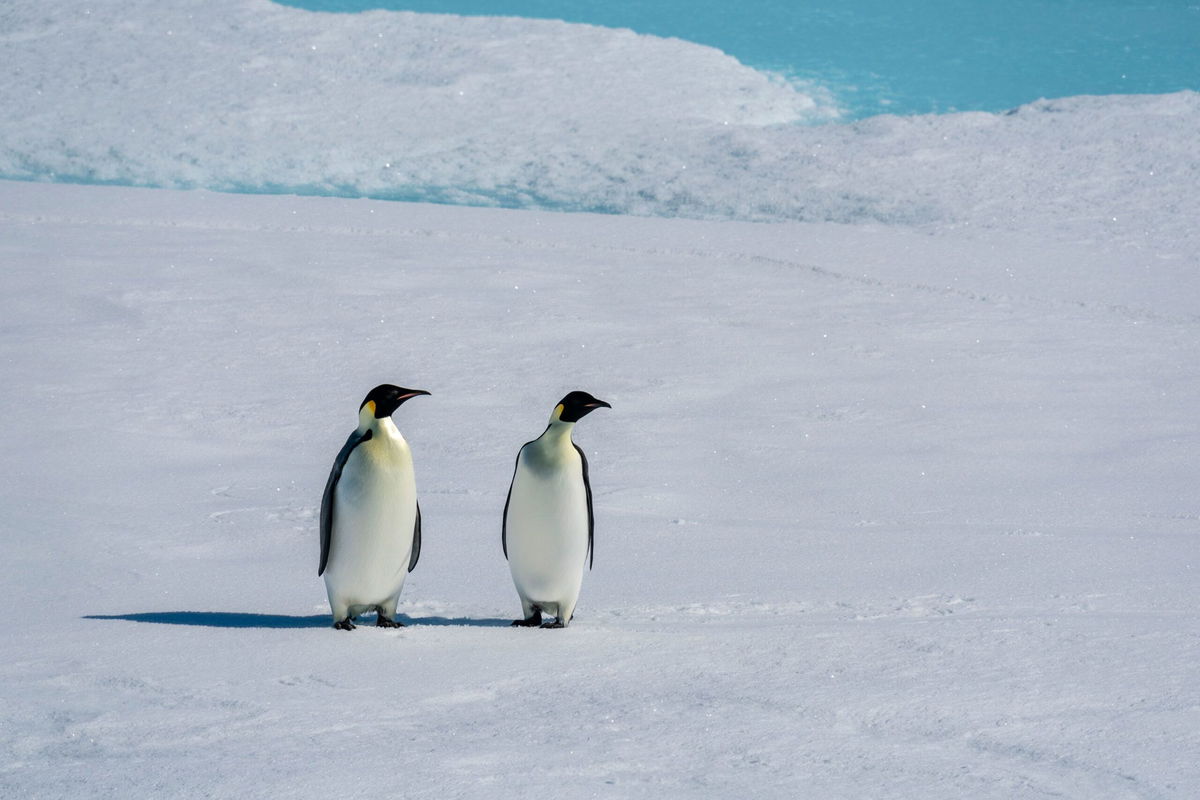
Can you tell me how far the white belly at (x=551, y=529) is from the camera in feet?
10.0

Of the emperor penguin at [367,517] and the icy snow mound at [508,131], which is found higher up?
the icy snow mound at [508,131]

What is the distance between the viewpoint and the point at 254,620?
2.94 m

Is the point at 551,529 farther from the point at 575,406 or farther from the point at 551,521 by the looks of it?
the point at 575,406

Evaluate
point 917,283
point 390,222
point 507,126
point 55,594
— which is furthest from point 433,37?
point 55,594

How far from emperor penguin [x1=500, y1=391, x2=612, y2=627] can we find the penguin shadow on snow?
0.13 metres

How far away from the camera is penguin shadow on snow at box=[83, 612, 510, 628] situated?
2.87 meters

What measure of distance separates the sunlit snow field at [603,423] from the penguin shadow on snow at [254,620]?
0.02 m

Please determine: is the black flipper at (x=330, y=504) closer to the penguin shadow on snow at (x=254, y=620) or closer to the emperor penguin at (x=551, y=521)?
the penguin shadow on snow at (x=254, y=620)

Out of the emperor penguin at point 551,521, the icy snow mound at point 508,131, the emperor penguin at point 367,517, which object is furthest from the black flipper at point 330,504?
the icy snow mound at point 508,131

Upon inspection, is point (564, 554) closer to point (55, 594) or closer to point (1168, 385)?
point (55, 594)

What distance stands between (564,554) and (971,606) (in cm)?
93

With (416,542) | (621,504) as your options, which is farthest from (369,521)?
(621,504)

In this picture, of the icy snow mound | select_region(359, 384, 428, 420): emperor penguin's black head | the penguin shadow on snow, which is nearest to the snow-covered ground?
the penguin shadow on snow

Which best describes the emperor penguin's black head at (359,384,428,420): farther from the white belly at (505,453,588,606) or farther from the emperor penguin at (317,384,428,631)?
the white belly at (505,453,588,606)
